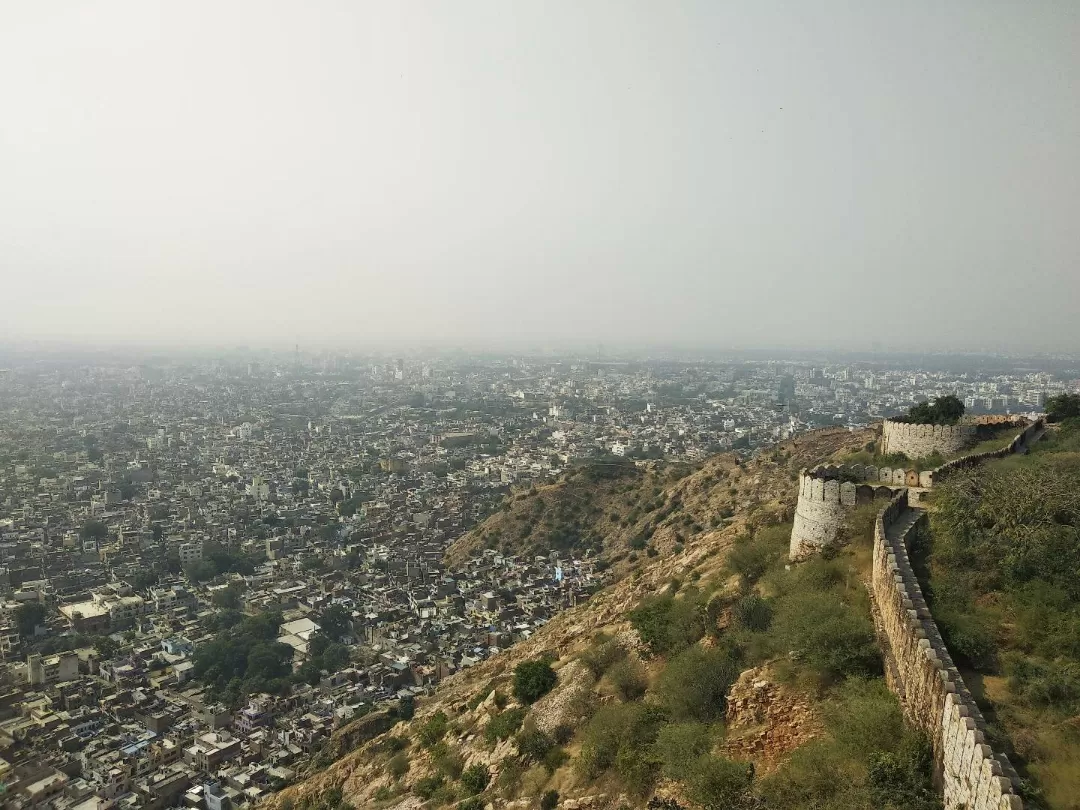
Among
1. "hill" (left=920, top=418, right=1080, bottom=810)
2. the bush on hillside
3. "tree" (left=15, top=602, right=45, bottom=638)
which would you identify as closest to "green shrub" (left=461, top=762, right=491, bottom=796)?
"hill" (left=920, top=418, right=1080, bottom=810)

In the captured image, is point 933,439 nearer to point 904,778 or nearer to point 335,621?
point 904,778

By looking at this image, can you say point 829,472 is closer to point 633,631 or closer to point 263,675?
point 633,631

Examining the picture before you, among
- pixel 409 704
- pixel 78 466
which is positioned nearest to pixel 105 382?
pixel 78 466

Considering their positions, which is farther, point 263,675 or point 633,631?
point 263,675

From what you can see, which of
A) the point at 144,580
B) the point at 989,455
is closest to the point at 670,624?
the point at 989,455

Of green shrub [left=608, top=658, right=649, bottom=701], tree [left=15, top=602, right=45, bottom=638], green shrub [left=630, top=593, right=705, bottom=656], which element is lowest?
tree [left=15, top=602, right=45, bottom=638]

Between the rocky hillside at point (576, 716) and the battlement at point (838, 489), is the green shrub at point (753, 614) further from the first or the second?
the battlement at point (838, 489)

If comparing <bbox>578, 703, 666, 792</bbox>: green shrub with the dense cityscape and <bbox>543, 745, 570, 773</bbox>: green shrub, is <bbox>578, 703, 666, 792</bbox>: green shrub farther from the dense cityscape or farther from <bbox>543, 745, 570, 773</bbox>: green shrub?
the dense cityscape
